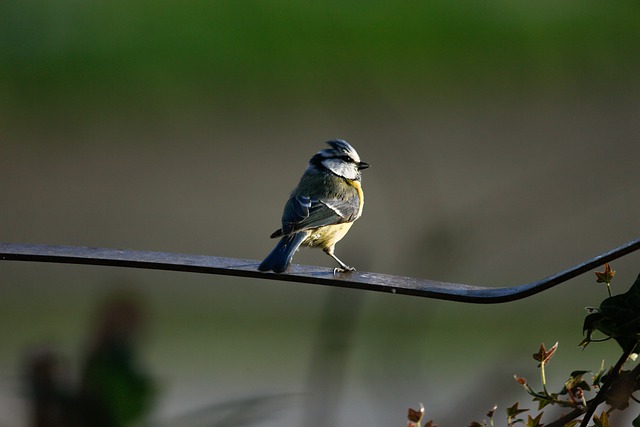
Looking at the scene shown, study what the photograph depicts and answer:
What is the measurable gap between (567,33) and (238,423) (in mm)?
842

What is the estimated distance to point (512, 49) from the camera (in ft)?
4.58

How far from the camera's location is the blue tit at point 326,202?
1.26 meters

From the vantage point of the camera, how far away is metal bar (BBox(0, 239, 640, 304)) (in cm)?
68

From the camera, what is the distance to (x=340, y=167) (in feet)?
4.85

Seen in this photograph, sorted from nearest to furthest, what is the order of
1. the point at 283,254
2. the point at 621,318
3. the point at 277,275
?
1. the point at 621,318
2. the point at 277,275
3. the point at 283,254

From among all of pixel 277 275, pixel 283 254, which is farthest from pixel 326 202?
pixel 277 275

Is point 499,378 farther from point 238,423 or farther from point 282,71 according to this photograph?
point 282,71

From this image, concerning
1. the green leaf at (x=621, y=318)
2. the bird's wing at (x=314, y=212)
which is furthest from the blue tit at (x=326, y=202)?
the green leaf at (x=621, y=318)

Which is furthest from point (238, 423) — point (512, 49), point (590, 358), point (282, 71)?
point (512, 49)

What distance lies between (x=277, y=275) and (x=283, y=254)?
0.69 ft

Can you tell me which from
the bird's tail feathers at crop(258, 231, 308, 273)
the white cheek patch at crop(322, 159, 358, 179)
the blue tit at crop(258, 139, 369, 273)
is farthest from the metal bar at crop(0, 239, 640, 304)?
the white cheek patch at crop(322, 159, 358, 179)

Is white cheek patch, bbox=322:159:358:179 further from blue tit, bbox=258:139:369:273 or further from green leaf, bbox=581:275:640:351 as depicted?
green leaf, bbox=581:275:640:351

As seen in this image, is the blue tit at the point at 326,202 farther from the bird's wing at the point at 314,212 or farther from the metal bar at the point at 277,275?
the metal bar at the point at 277,275

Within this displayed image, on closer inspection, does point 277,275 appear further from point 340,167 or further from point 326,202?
point 340,167
